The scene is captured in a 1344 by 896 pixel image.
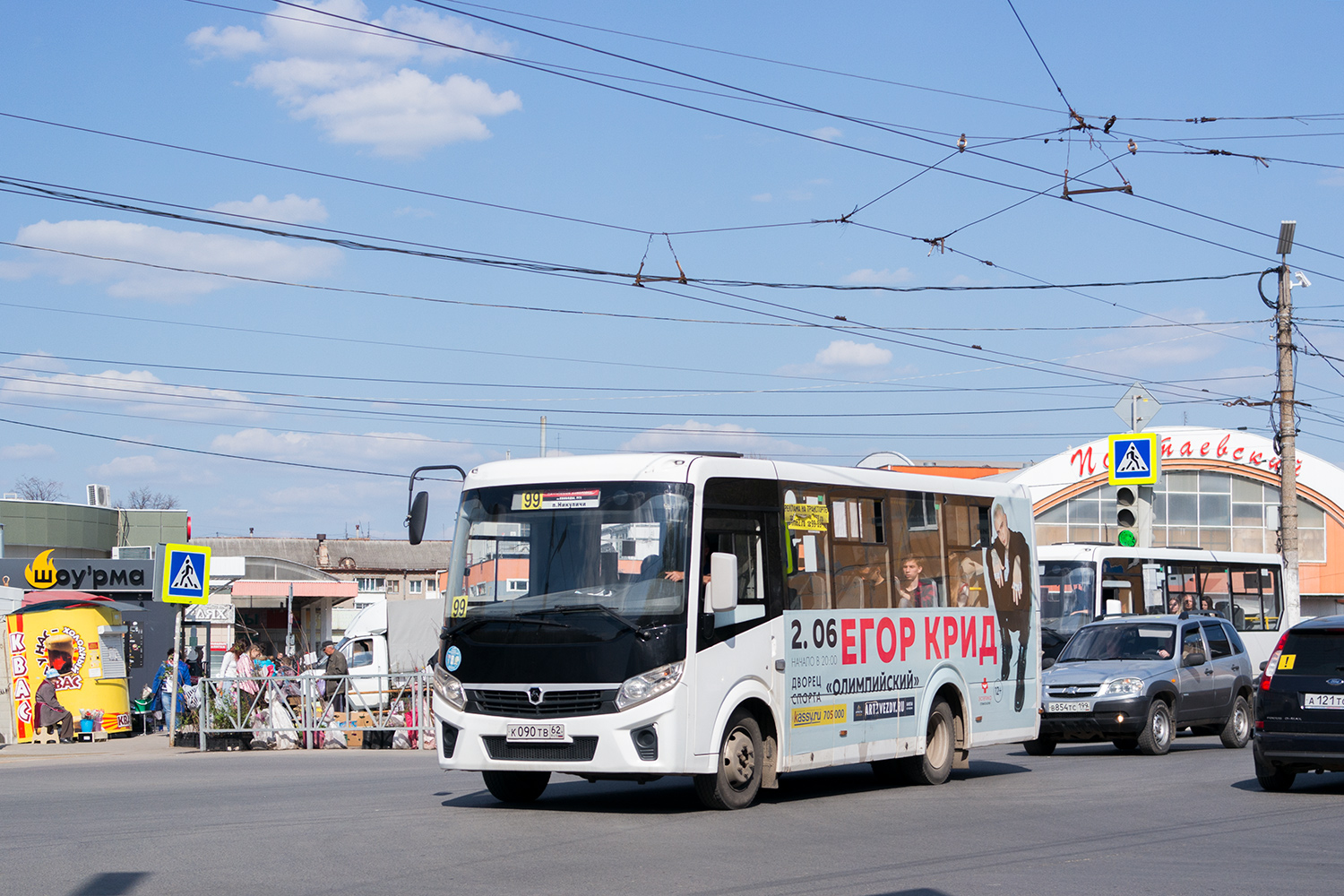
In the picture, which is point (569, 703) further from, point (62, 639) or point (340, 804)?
point (62, 639)

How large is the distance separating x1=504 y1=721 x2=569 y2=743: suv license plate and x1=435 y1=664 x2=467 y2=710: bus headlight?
54 cm

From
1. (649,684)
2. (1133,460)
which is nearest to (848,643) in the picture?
(649,684)

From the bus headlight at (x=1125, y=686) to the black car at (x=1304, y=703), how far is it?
576cm

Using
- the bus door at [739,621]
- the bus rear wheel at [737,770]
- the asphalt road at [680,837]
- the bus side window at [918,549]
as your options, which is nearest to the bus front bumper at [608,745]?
the bus door at [739,621]

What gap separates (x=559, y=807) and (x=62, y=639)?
708 inches

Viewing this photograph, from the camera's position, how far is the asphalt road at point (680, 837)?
8547 millimetres

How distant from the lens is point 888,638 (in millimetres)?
14086

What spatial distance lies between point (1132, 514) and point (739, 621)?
14.8m

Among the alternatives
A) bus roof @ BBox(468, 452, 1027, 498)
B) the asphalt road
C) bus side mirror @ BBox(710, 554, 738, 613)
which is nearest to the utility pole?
the asphalt road

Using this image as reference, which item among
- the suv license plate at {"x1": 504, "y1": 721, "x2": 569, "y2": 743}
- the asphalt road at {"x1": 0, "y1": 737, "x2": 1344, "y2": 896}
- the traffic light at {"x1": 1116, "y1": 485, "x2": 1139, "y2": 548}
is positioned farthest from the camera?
the traffic light at {"x1": 1116, "y1": 485, "x2": 1139, "y2": 548}

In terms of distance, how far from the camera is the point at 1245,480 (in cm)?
6016

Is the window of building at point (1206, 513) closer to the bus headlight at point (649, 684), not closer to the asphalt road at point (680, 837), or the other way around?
the asphalt road at point (680, 837)

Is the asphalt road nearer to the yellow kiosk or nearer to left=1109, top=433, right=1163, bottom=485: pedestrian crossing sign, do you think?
the yellow kiosk

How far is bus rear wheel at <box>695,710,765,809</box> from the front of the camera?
12.0 metres
